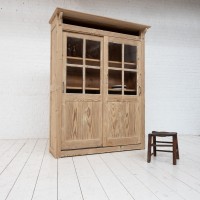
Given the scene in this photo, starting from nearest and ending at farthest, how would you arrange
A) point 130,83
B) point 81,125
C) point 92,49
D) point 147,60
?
point 81,125 → point 92,49 → point 130,83 → point 147,60

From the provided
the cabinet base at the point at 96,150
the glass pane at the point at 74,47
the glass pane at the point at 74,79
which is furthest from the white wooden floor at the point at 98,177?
the glass pane at the point at 74,47

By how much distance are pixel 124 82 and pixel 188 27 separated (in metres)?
3.27

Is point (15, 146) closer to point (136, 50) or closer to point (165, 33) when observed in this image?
point (136, 50)

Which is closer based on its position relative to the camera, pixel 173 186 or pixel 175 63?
pixel 173 186

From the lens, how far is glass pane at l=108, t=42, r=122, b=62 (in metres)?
3.83

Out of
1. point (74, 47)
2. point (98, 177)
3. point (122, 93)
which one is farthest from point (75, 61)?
point (98, 177)

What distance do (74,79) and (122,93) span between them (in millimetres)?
922

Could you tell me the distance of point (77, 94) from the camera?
3.48 metres

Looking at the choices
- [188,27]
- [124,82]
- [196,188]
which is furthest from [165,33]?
[196,188]

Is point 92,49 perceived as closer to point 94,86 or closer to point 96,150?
point 94,86

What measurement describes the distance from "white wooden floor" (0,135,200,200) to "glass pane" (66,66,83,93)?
3.55 ft

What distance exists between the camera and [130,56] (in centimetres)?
402

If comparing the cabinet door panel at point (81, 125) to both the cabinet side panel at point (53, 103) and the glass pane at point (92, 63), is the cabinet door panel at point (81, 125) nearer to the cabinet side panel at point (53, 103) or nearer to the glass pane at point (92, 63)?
the cabinet side panel at point (53, 103)

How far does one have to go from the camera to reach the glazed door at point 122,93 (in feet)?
12.2
